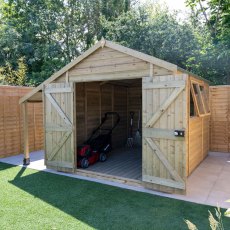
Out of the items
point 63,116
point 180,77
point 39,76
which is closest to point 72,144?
point 63,116

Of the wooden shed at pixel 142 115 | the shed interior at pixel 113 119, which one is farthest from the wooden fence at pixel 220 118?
the shed interior at pixel 113 119

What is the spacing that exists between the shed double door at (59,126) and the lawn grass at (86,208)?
87cm

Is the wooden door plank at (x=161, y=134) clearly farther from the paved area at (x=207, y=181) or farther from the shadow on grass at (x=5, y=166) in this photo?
the shadow on grass at (x=5, y=166)

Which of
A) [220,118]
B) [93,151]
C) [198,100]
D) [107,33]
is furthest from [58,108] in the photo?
[107,33]

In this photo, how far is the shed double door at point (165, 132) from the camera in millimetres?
4227

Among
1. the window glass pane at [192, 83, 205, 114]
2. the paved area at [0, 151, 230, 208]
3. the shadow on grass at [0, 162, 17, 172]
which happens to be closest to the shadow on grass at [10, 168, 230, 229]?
the paved area at [0, 151, 230, 208]

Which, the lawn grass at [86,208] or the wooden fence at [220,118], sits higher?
the wooden fence at [220,118]

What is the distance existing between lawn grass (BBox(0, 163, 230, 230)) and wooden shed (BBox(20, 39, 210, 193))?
1.85ft

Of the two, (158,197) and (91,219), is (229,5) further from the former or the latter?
(91,219)

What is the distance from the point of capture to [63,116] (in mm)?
5770

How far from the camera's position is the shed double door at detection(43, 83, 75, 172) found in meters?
5.69

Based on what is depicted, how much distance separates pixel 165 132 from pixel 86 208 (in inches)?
78.0

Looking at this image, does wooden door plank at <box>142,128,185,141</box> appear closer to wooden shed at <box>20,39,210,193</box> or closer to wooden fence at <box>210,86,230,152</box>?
wooden shed at <box>20,39,210,193</box>

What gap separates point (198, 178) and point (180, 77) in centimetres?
250
